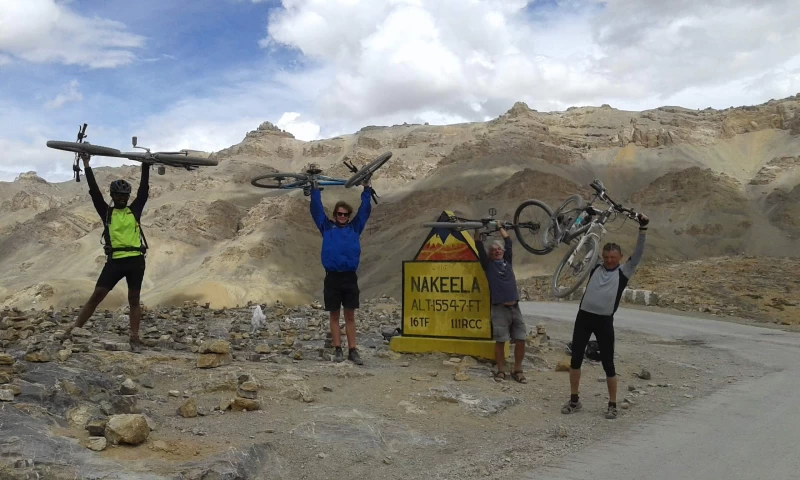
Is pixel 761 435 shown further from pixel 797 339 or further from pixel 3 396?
pixel 797 339

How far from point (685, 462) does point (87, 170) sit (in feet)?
22.1

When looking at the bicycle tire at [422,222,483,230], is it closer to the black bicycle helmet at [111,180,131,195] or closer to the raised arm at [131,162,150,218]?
the raised arm at [131,162,150,218]

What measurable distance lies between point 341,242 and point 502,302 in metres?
2.14

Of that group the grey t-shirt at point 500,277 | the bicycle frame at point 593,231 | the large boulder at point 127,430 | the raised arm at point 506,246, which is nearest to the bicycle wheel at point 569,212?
the bicycle frame at point 593,231

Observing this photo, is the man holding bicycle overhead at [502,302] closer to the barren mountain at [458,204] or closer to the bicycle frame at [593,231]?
the bicycle frame at [593,231]

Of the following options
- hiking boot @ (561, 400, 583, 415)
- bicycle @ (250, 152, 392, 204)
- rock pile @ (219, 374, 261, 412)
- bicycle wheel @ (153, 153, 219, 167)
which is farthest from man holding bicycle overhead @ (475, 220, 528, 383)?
bicycle wheel @ (153, 153, 219, 167)

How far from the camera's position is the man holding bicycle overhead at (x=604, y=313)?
21.6 ft

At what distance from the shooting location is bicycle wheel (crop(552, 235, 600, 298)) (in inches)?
365

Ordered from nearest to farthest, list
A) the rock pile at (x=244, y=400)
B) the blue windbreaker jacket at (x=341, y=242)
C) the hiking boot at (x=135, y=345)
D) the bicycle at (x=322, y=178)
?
the rock pile at (x=244, y=400) → the hiking boot at (x=135, y=345) → the blue windbreaker jacket at (x=341, y=242) → the bicycle at (x=322, y=178)

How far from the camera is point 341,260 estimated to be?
301 inches

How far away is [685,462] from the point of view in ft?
16.6

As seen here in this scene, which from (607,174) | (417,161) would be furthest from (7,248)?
(607,174)

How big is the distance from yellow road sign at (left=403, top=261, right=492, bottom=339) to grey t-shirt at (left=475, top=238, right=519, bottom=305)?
28.5 inches

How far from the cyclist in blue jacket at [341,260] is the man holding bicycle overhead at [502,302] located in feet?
5.19
